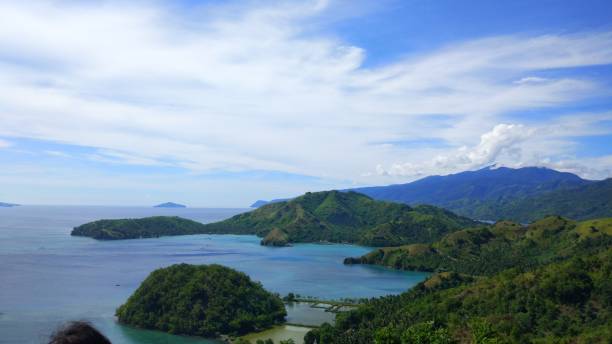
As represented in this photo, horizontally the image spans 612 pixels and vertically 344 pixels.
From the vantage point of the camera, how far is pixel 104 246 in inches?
7101

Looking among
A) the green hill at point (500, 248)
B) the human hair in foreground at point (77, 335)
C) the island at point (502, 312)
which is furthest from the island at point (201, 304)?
the human hair in foreground at point (77, 335)

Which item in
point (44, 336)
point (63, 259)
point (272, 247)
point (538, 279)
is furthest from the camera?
point (272, 247)

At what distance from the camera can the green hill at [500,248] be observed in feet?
374

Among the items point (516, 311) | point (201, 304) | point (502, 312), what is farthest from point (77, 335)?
point (201, 304)

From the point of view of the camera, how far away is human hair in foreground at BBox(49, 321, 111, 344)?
3959mm

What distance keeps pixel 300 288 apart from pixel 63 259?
77408 millimetres

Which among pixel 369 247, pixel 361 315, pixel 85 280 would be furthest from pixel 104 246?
pixel 361 315

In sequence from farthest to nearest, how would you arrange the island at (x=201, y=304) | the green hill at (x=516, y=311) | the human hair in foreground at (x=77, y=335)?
1. the island at (x=201, y=304)
2. the green hill at (x=516, y=311)
3. the human hair in foreground at (x=77, y=335)

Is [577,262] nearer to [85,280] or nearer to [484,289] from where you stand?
[484,289]

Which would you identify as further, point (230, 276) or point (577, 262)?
point (230, 276)

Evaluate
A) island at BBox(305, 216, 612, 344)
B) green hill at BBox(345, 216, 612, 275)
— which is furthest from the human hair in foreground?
green hill at BBox(345, 216, 612, 275)

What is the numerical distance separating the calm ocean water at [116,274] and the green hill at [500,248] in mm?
9590

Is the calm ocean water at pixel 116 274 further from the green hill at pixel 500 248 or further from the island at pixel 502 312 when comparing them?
the island at pixel 502 312

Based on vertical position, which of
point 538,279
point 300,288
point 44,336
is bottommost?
point 300,288
